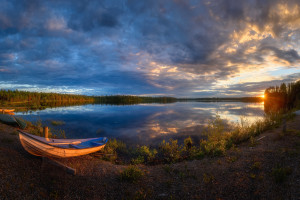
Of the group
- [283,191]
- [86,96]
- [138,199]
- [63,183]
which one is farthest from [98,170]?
[86,96]

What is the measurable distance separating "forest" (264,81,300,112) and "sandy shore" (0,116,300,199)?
29.3 meters

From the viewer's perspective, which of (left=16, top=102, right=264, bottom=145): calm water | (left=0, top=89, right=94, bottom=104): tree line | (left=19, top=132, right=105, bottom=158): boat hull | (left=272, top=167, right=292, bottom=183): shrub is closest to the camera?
(left=272, top=167, right=292, bottom=183): shrub

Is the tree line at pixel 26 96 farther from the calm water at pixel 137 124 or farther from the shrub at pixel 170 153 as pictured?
the shrub at pixel 170 153

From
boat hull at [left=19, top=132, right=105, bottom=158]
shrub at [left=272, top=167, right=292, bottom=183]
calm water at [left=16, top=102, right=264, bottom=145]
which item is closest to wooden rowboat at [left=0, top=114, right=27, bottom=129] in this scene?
calm water at [left=16, top=102, right=264, bottom=145]

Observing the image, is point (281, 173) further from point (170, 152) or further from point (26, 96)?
point (26, 96)

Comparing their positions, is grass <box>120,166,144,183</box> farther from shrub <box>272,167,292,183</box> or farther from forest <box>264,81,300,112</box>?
forest <box>264,81,300,112</box>

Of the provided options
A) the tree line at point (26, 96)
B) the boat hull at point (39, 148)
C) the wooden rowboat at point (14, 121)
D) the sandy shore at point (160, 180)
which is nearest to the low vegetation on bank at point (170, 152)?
the sandy shore at point (160, 180)

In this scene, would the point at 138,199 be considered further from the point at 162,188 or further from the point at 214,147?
the point at 214,147

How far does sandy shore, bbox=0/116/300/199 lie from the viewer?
15.7ft

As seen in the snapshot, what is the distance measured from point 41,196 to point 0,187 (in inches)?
56.7

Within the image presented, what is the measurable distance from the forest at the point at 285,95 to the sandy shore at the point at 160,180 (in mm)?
29271

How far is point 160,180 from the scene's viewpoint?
6125mm

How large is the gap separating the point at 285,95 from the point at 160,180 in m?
43.0

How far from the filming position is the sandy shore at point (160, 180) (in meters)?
4.79
